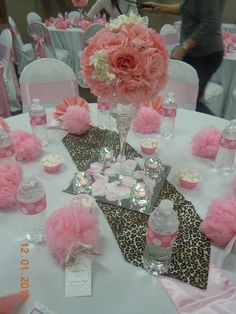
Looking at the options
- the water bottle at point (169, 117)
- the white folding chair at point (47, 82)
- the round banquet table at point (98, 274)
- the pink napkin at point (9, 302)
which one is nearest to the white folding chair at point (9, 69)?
the white folding chair at point (47, 82)

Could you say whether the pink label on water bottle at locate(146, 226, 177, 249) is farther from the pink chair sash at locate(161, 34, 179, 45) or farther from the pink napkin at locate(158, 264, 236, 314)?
the pink chair sash at locate(161, 34, 179, 45)

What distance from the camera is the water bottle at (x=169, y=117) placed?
1288mm

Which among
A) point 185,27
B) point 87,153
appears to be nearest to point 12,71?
point 185,27

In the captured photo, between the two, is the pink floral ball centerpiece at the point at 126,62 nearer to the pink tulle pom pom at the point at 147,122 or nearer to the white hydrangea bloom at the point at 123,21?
the white hydrangea bloom at the point at 123,21

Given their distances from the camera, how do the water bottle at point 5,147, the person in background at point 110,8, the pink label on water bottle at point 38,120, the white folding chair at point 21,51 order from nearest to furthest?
the water bottle at point 5,147 < the pink label on water bottle at point 38,120 < the white folding chair at point 21,51 < the person in background at point 110,8

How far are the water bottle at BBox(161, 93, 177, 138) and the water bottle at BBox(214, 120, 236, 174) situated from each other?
0.92 feet

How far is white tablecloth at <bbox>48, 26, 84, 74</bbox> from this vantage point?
3609 mm

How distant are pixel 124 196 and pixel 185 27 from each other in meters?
1.57

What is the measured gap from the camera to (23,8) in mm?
4906

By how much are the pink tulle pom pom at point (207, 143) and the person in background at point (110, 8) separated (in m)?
3.73

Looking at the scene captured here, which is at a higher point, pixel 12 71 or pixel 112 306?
pixel 112 306

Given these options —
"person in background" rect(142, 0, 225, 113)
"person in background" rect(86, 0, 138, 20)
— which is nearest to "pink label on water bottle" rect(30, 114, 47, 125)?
"person in background" rect(142, 0, 225, 113)

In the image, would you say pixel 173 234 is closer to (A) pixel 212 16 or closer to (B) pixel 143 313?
(B) pixel 143 313

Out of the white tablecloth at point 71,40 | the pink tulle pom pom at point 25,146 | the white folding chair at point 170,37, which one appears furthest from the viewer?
the white tablecloth at point 71,40
